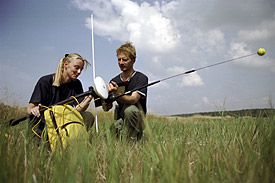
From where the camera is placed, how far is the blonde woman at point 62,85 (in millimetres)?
2461

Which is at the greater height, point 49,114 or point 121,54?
point 121,54

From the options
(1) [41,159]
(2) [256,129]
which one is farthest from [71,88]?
(2) [256,129]

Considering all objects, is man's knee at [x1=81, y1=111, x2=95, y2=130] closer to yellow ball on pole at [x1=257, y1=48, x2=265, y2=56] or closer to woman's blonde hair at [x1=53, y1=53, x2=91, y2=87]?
woman's blonde hair at [x1=53, y1=53, x2=91, y2=87]

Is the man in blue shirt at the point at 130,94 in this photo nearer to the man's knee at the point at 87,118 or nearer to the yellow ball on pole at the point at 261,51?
the man's knee at the point at 87,118

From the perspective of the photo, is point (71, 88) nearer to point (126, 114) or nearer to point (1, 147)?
point (126, 114)

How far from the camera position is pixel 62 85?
2693mm

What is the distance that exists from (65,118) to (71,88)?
2.51ft

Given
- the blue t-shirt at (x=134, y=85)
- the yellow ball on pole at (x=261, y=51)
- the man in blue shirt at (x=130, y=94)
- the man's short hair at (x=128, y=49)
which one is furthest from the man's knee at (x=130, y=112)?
the yellow ball on pole at (x=261, y=51)

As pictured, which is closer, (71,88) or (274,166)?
(274,166)

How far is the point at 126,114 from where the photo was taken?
8.79ft

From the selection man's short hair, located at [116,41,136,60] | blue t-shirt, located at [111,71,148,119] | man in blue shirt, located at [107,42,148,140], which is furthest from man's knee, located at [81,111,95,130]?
man's short hair, located at [116,41,136,60]

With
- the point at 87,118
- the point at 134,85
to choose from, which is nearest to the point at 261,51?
the point at 134,85

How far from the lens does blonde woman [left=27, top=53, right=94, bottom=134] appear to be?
8.07 ft

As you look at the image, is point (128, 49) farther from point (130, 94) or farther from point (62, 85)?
point (62, 85)
